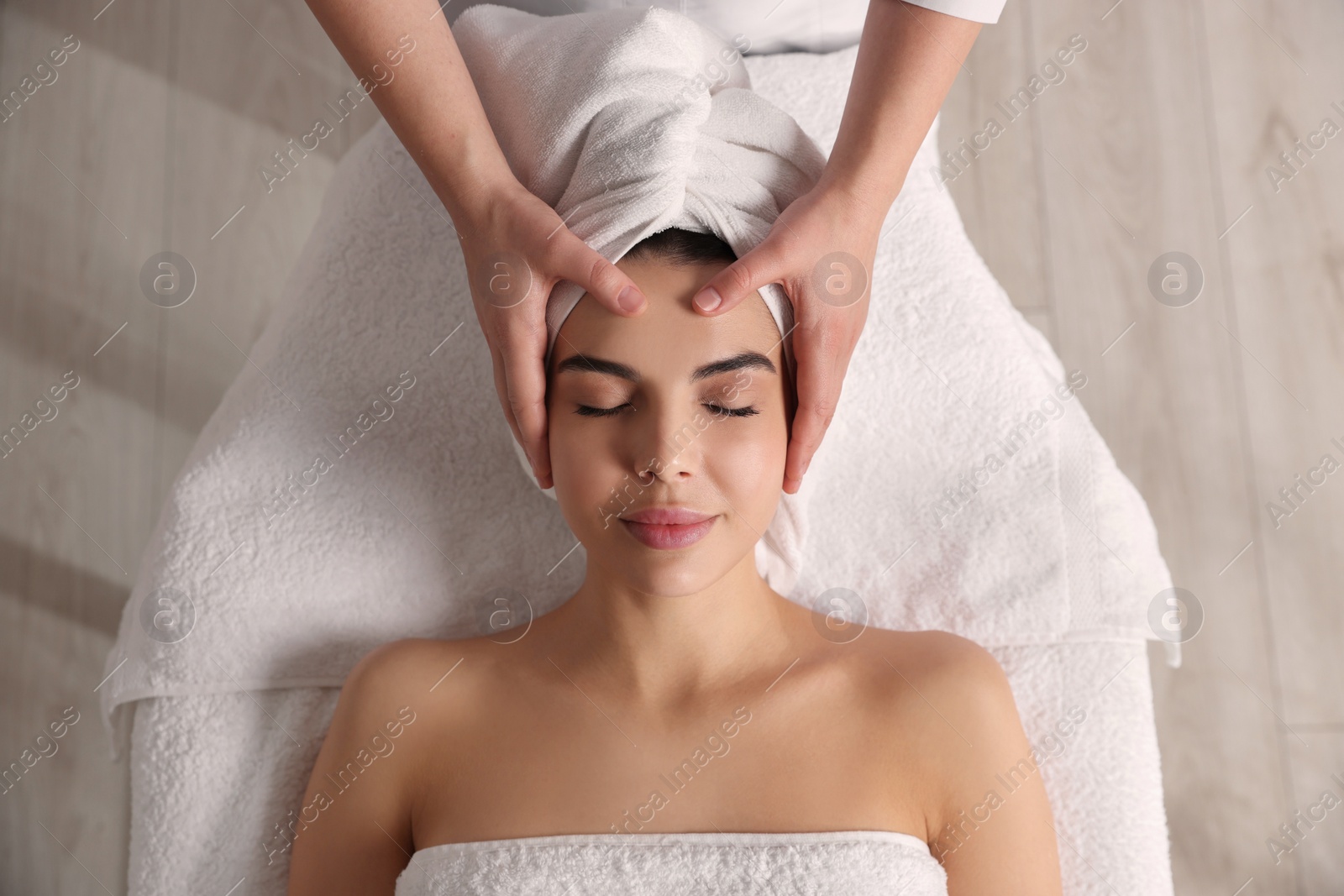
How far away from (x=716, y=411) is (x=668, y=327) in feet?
0.30

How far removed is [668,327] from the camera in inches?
37.1

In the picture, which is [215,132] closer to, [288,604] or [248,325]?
[248,325]

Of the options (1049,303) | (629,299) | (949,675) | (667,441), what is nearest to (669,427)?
(667,441)

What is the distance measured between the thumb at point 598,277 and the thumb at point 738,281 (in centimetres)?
6

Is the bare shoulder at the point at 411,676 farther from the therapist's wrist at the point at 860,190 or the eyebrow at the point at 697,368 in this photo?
the therapist's wrist at the point at 860,190

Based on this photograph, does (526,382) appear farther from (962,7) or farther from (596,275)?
(962,7)

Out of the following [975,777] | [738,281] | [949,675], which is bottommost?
[975,777]

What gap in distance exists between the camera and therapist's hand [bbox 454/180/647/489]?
0.93 meters

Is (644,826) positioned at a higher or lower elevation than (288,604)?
lower

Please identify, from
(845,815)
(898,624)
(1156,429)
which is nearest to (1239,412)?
(1156,429)

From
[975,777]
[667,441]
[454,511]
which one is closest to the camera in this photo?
[667,441]

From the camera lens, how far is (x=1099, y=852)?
1120mm

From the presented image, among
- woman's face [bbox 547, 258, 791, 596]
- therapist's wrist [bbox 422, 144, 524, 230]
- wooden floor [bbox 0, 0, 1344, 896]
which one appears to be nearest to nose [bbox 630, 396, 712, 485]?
woman's face [bbox 547, 258, 791, 596]

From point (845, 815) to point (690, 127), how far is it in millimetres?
716
